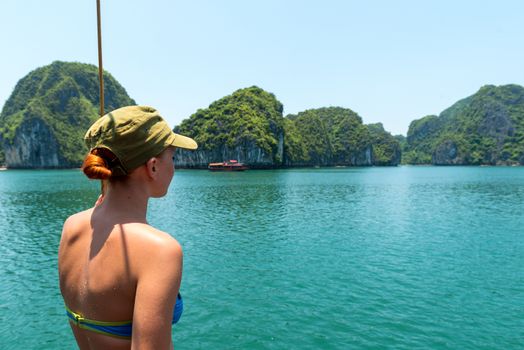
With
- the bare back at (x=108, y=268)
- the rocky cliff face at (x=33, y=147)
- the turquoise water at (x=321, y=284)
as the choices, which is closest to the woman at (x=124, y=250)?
the bare back at (x=108, y=268)

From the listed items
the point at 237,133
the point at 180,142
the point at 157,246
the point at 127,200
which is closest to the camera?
the point at 157,246

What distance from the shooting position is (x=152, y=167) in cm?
167

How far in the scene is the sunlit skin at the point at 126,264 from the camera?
1354 mm

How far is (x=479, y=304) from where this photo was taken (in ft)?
38.6

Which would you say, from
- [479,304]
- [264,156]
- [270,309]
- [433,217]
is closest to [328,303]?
[270,309]

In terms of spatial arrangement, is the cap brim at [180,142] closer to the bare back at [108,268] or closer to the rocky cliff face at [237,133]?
the bare back at [108,268]

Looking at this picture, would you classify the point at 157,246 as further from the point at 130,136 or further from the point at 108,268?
the point at 130,136

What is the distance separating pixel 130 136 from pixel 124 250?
525 mm

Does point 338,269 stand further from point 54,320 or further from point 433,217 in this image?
point 433,217

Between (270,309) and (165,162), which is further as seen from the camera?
(270,309)

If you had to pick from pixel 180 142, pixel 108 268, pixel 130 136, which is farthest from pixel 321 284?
pixel 130 136

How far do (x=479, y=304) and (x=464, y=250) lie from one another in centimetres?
845

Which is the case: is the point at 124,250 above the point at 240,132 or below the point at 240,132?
below

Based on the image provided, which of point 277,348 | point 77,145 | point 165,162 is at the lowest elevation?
point 277,348
